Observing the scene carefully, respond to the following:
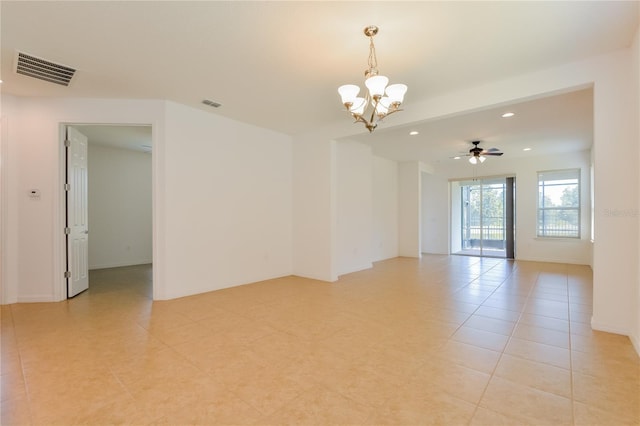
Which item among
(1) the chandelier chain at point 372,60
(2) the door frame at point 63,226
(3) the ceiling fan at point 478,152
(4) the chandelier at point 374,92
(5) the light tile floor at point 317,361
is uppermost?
(1) the chandelier chain at point 372,60

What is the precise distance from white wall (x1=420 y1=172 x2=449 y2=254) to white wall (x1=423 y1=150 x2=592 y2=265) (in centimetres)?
68

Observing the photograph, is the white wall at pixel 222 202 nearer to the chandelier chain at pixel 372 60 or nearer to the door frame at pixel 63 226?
the door frame at pixel 63 226

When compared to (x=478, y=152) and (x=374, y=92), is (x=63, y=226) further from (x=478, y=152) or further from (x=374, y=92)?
→ (x=478, y=152)

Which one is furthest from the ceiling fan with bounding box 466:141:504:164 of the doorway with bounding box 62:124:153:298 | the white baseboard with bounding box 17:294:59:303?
the white baseboard with bounding box 17:294:59:303

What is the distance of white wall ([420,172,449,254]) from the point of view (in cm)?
964

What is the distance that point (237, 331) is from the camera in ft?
10.6

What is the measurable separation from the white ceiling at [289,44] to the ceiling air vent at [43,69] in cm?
9

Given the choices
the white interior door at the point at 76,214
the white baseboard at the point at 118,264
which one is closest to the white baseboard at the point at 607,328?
the white interior door at the point at 76,214

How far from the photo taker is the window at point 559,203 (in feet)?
25.4

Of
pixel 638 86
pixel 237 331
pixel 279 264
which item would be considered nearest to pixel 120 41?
pixel 237 331

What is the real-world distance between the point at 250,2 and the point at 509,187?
28.8ft

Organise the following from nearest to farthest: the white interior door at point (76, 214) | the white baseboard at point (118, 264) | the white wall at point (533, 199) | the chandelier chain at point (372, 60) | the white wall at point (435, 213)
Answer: the chandelier chain at point (372, 60) → the white interior door at point (76, 214) → the white baseboard at point (118, 264) → the white wall at point (533, 199) → the white wall at point (435, 213)

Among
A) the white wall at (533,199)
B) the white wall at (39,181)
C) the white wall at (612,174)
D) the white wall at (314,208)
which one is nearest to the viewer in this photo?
the white wall at (612,174)

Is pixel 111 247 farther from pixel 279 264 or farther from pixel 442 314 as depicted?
pixel 442 314
